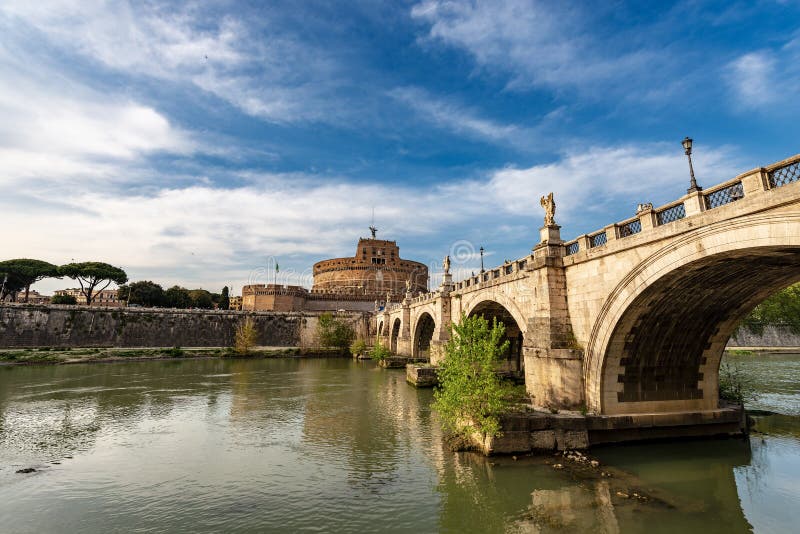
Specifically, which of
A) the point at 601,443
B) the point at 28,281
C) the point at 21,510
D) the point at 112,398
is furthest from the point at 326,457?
the point at 28,281

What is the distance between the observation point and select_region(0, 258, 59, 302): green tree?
7781 cm

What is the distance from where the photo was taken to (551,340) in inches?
643

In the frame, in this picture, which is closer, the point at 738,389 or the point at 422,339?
the point at 738,389

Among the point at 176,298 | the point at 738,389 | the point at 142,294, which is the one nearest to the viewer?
the point at 738,389

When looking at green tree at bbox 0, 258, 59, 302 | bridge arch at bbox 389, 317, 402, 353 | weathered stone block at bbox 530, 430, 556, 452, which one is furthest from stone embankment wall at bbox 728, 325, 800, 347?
green tree at bbox 0, 258, 59, 302

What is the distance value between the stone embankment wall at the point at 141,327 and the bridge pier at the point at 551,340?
210 ft

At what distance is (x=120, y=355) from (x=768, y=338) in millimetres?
105010

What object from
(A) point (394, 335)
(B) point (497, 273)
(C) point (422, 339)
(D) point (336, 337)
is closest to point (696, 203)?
(B) point (497, 273)

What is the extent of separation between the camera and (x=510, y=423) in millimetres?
13898

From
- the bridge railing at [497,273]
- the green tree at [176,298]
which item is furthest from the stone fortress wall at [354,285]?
the bridge railing at [497,273]

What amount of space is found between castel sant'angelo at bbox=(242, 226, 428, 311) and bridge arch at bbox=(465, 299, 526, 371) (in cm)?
6329

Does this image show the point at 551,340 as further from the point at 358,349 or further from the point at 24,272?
the point at 24,272

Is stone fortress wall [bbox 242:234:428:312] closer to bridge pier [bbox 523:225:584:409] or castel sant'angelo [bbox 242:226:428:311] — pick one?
castel sant'angelo [bbox 242:226:428:311]

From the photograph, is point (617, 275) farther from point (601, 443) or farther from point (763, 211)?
point (601, 443)
